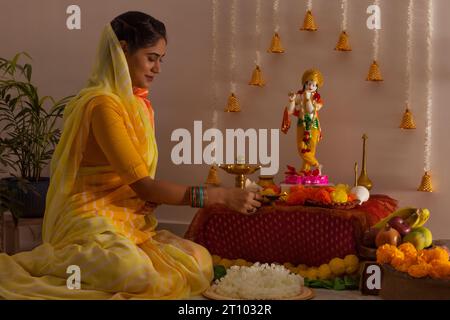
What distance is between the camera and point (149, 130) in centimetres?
293

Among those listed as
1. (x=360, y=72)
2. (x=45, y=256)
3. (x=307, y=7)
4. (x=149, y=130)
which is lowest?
(x=45, y=256)

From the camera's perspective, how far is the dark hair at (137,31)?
284 centimetres

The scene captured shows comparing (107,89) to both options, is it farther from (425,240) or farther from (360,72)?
(360,72)

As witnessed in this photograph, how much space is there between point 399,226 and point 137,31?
1598 millimetres

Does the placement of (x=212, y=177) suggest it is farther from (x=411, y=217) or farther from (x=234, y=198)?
(x=234, y=198)

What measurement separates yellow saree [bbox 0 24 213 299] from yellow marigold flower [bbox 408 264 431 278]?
0.86 m

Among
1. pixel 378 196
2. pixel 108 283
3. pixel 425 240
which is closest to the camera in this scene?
pixel 108 283

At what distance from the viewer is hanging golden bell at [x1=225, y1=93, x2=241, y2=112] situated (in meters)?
4.77

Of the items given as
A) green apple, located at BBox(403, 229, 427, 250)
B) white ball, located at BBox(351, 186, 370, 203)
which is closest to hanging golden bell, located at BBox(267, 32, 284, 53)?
white ball, located at BBox(351, 186, 370, 203)

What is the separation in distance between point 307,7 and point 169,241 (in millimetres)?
2308

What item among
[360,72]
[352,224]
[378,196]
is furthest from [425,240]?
[360,72]

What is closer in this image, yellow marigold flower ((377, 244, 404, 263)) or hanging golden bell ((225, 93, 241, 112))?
yellow marigold flower ((377, 244, 404, 263))

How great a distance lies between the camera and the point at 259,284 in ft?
10.0

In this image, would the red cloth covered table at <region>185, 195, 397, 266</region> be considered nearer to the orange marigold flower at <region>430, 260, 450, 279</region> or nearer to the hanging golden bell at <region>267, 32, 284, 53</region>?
the orange marigold flower at <region>430, 260, 450, 279</region>
